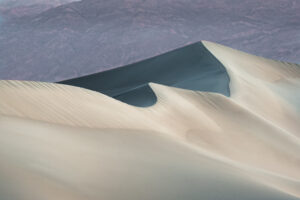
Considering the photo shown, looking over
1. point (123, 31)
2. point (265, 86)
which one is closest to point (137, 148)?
point (265, 86)

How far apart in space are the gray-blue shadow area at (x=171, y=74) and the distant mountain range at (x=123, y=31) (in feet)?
209

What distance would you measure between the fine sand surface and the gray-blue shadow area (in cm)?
381

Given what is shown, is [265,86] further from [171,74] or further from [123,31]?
[123,31]

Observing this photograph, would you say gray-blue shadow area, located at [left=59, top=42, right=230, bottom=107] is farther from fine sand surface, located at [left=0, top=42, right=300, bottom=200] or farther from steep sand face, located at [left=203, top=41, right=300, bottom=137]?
fine sand surface, located at [left=0, top=42, right=300, bottom=200]

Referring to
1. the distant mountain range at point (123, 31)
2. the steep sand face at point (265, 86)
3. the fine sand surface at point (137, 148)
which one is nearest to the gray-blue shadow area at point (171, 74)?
the steep sand face at point (265, 86)

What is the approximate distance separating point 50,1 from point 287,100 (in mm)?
115164

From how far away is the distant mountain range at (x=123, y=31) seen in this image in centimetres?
8731

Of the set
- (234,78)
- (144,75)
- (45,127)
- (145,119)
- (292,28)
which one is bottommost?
(292,28)

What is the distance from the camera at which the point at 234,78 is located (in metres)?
15.1

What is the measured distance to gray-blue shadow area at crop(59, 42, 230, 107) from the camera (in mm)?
15707

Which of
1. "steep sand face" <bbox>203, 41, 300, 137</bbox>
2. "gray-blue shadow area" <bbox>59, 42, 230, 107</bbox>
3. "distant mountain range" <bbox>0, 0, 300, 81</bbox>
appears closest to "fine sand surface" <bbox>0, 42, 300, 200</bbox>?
"steep sand face" <bbox>203, 41, 300, 137</bbox>

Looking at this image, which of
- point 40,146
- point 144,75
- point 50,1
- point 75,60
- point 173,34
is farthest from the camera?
point 50,1

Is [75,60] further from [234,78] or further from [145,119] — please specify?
[145,119]

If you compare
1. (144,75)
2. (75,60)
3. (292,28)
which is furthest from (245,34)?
(144,75)
